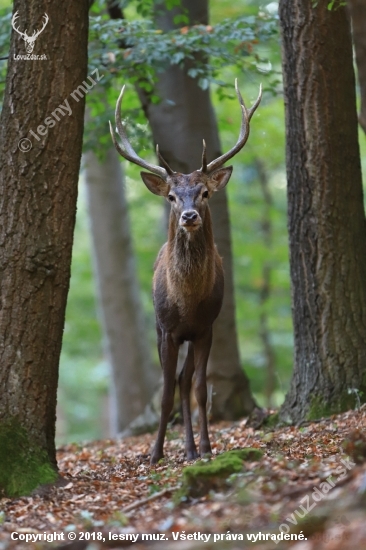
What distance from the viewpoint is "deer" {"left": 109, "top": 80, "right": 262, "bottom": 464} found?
7738mm

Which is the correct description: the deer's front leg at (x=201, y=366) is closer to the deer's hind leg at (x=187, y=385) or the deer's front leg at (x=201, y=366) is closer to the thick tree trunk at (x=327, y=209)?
the deer's hind leg at (x=187, y=385)

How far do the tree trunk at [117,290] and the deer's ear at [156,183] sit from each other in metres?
7.65

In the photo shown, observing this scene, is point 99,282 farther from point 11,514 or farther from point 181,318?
point 11,514

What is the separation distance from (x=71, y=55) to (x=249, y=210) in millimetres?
13332

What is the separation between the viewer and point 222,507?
16.0ft

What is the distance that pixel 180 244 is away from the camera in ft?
25.7

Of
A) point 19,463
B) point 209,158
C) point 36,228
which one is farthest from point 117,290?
point 19,463

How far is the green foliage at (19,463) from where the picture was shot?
20.5 ft

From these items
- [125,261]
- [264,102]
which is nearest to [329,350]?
[264,102]

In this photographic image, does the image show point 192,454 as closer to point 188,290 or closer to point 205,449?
point 205,449

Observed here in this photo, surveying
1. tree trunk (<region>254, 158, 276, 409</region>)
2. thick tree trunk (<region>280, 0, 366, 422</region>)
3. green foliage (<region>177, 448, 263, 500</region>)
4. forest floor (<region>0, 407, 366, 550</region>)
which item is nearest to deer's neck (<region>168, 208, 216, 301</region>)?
thick tree trunk (<region>280, 0, 366, 422</region>)

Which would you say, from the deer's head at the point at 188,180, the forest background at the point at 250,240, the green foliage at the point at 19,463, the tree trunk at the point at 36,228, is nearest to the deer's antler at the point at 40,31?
the tree trunk at the point at 36,228

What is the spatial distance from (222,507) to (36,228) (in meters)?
2.90

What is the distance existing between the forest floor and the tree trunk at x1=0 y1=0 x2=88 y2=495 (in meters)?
0.50
